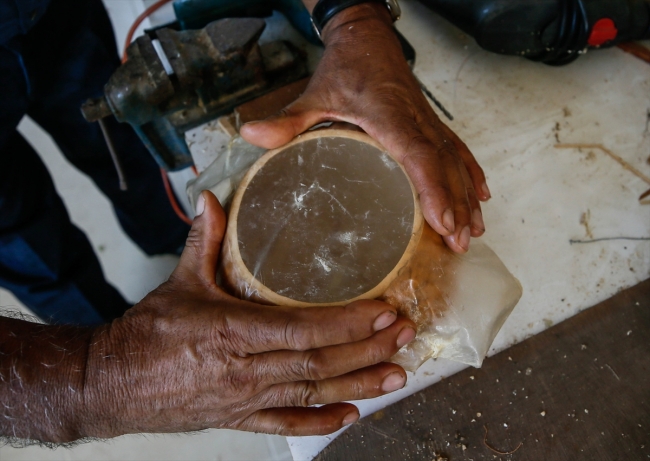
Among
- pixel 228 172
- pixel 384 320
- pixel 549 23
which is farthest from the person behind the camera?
pixel 549 23

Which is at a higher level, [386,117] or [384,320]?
[386,117]

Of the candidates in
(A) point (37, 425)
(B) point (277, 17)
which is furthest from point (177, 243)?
(A) point (37, 425)

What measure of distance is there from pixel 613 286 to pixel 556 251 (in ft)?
0.52

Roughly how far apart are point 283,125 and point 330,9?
0.39m

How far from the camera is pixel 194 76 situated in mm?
1113

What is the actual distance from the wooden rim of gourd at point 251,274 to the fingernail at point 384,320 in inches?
1.7

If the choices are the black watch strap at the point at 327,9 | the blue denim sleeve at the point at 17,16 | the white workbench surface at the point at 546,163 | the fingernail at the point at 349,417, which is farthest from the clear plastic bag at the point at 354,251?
the blue denim sleeve at the point at 17,16

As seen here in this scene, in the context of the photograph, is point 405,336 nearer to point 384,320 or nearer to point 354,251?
point 384,320

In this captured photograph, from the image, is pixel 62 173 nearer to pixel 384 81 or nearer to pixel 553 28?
pixel 384 81

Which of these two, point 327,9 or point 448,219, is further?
point 327,9

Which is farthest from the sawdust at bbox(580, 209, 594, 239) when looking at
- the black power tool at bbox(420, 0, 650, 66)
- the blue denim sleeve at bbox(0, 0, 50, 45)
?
the blue denim sleeve at bbox(0, 0, 50, 45)

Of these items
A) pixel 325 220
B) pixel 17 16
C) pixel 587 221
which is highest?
pixel 17 16

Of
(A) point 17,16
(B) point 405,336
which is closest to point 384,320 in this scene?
(B) point 405,336

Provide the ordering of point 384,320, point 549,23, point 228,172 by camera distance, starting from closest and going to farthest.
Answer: point 384,320 → point 228,172 → point 549,23
